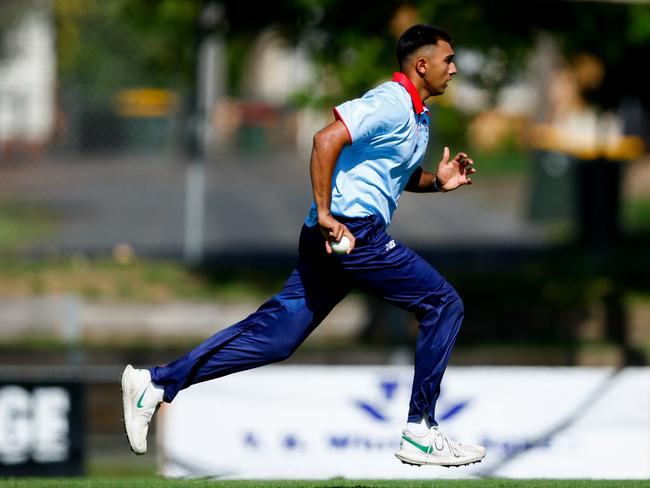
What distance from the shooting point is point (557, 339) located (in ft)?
42.3

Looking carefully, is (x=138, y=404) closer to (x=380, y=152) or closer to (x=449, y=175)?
(x=380, y=152)

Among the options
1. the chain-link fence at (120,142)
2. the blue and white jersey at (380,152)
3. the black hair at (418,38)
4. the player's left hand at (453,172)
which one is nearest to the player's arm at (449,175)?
the player's left hand at (453,172)

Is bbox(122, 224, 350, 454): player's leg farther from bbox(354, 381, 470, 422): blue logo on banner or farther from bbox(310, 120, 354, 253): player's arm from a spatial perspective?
bbox(354, 381, 470, 422): blue logo on banner

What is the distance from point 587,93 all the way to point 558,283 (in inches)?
90.4

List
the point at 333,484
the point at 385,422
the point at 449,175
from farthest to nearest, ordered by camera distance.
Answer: the point at 385,422
the point at 333,484
the point at 449,175

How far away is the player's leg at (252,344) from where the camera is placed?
5.81 meters

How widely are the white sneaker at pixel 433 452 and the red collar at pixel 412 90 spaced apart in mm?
1413

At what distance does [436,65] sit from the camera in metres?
5.71

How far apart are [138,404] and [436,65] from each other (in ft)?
6.43

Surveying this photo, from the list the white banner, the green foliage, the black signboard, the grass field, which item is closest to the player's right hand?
the grass field

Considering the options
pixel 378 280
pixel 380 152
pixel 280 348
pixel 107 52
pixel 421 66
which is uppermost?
pixel 107 52

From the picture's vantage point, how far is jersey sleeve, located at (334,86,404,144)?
17.7 feet

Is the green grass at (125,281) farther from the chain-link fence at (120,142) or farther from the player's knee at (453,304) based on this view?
the player's knee at (453,304)

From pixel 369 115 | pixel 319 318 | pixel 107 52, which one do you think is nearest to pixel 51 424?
pixel 319 318
